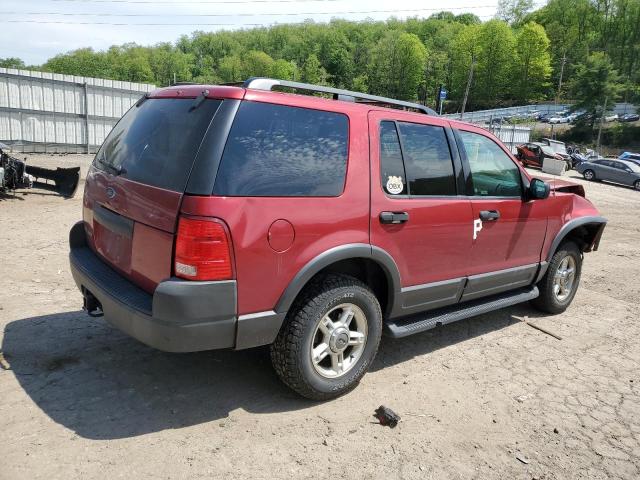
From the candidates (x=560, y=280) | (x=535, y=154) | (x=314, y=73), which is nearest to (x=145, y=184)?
(x=560, y=280)

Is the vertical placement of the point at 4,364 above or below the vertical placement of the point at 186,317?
below

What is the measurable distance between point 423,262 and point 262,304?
1.37m

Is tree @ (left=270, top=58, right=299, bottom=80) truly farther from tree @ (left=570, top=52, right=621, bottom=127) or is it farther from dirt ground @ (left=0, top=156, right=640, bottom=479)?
dirt ground @ (left=0, top=156, right=640, bottom=479)

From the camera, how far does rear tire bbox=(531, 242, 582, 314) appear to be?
16.7ft

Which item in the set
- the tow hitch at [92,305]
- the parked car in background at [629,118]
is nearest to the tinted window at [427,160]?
the tow hitch at [92,305]

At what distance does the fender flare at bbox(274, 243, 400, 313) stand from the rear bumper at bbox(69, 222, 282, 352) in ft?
0.47

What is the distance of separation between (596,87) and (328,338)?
209ft

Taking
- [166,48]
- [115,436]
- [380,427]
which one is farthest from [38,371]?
[166,48]

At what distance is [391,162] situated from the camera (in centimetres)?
346

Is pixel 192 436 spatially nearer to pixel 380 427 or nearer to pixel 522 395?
pixel 380 427

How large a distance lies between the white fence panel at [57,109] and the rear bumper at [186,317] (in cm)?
1508

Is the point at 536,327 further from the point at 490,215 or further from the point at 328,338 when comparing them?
the point at 328,338

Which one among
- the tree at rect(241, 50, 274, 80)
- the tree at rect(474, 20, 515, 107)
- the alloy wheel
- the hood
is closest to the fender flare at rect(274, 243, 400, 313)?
the alloy wheel

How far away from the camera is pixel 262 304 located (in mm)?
2838
